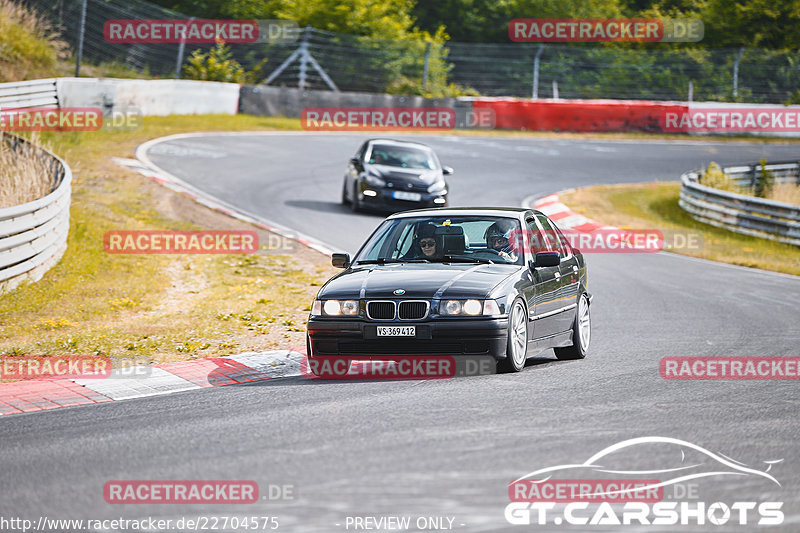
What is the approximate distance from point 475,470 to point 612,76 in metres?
35.7

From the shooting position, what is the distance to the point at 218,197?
2167 centimetres

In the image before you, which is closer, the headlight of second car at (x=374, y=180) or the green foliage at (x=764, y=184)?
the headlight of second car at (x=374, y=180)

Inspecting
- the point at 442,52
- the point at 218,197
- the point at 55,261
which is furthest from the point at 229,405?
the point at 442,52

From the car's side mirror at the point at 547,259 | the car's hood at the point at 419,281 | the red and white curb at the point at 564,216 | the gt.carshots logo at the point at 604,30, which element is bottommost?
the red and white curb at the point at 564,216

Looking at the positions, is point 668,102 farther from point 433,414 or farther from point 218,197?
point 433,414

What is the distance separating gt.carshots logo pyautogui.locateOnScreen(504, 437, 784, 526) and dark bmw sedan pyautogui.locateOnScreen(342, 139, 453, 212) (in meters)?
14.9

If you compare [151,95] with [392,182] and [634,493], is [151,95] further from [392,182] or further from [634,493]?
[634,493]

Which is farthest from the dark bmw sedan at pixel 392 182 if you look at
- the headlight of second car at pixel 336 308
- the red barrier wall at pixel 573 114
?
the red barrier wall at pixel 573 114

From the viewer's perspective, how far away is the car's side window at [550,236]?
1055cm

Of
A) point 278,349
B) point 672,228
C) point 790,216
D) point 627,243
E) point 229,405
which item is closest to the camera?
point 229,405

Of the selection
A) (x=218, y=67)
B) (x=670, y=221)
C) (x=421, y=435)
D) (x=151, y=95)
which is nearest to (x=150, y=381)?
(x=421, y=435)

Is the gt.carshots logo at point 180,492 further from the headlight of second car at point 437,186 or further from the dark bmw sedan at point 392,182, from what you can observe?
the headlight of second car at point 437,186

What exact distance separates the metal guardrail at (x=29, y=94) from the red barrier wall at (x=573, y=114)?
16.1 metres

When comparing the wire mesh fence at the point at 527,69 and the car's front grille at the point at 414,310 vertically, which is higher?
the wire mesh fence at the point at 527,69
